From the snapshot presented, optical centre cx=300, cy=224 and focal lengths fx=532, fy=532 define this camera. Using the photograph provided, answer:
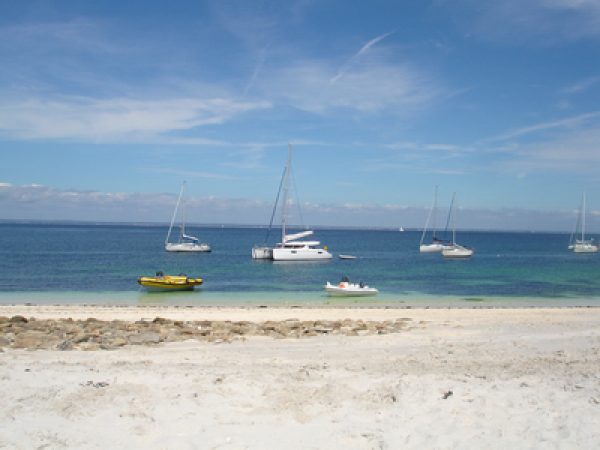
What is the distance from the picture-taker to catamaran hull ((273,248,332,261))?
69.4m

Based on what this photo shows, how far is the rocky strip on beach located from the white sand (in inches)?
39.8

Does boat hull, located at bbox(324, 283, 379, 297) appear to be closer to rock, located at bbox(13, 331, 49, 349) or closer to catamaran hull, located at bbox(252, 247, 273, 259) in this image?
rock, located at bbox(13, 331, 49, 349)

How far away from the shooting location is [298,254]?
70.8m

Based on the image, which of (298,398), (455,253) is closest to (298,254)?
(455,253)

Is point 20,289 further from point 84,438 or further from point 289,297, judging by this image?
point 84,438

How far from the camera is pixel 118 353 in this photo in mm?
13156

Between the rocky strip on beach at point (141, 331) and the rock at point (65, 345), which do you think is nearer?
the rock at point (65, 345)

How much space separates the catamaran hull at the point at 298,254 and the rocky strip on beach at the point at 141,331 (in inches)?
1945

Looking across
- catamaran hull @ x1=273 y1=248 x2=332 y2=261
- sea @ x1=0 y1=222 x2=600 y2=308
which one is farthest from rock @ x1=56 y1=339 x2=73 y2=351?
catamaran hull @ x1=273 y1=248 x2=332 y2=261

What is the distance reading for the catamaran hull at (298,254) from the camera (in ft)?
228

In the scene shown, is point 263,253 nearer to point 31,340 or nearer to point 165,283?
point 165,283

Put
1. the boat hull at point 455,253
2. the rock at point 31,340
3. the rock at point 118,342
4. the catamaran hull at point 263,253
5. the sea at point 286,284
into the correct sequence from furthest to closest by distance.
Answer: the boat hull at point 455,253 < the catamaran hull at point 263,253 < the sea at point 286,284 < the rock at point 118,342 < the rock at point 31,340

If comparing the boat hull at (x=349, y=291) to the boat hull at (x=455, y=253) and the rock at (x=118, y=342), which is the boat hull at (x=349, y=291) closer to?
the rock at (x=118, y=342)

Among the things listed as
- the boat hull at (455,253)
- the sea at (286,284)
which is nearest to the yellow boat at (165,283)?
the sea at (286,284)
